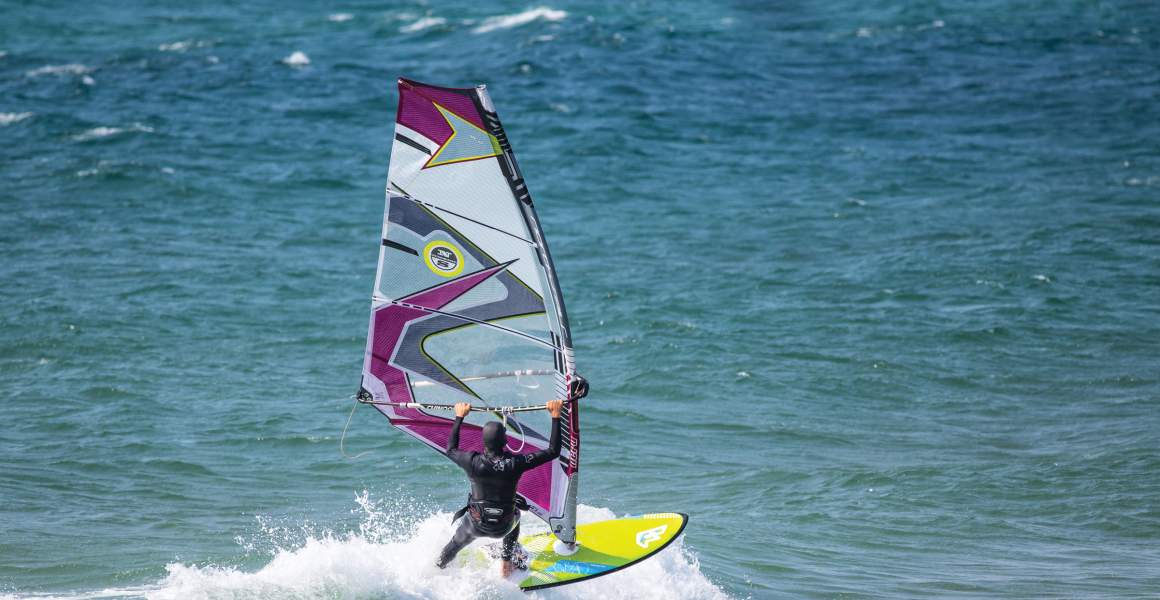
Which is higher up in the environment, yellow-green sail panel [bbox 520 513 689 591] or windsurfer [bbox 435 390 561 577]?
windsurfer [bbox 435 390 561 577]

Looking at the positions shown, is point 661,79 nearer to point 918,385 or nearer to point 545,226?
point 545,226

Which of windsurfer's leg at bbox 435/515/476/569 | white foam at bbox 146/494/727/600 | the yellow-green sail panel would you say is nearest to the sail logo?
the yellow-green sail panel

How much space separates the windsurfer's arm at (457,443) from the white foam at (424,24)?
32.5m

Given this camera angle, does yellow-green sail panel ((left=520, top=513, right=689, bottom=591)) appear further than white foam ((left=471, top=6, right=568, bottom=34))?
No

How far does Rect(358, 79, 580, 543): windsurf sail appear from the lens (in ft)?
27.2

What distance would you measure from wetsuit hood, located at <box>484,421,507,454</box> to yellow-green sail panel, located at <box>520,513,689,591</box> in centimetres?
106

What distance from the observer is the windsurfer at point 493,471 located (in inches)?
328

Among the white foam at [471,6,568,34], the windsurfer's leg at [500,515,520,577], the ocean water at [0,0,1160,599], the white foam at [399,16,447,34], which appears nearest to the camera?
the windsurfer's leg at [500,515,520,577]

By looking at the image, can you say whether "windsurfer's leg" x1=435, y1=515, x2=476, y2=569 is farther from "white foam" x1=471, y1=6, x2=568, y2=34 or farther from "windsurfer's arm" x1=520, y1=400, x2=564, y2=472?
"white foam" x1=471, y1=6, x2=568, y2=34

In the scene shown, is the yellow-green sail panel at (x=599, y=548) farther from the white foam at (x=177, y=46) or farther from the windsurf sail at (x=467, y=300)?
the white foam at (x=177, y=46)

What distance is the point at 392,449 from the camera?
13.8 m

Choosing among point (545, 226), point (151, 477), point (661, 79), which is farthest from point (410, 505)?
point (661, 79)

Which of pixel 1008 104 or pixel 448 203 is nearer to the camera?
pixel 448 203

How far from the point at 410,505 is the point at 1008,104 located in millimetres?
23911
